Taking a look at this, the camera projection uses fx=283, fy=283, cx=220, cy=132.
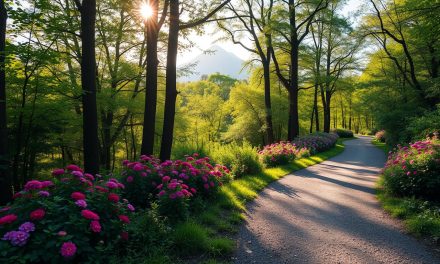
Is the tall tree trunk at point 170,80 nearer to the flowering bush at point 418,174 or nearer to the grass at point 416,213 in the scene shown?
the grass at point 416,213

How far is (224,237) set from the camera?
14.3 feet

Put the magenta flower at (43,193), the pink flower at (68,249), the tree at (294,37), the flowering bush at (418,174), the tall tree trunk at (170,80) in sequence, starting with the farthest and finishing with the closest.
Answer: the tree at (294,37) → the tall tree trunk at (170,80) → the flowering bush at (418,174) → the magenta flower at (43,193) → the pink flower at (68,249)

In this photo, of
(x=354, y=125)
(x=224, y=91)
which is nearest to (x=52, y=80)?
(x=224, y=91)

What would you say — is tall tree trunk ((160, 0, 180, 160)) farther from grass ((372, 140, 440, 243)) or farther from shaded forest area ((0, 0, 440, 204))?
grass ((372, 140, 440, 243))

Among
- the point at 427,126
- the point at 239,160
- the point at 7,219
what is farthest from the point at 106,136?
the point at 427,126

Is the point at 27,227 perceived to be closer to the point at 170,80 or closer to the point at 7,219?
the point at 7,219

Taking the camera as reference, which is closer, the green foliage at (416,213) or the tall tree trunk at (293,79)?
the green foliage at (416,213)

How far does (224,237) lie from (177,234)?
86 cm

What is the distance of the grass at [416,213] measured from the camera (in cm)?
453

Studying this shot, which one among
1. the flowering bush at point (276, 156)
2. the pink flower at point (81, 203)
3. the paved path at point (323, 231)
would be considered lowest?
the paved path at point (323, 231)

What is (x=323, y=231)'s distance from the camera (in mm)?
4785

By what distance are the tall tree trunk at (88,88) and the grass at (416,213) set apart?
20.9 feet

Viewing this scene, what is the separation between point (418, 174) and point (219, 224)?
4.39m

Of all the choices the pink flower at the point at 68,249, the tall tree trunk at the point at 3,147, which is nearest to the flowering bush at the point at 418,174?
the pink flower at the point at 68,249
